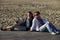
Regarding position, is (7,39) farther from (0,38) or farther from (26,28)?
(26,28)

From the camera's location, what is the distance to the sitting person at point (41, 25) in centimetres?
1102

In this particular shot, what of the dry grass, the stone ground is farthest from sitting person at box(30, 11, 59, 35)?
the dry grass

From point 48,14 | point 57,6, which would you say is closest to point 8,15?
point 48,14

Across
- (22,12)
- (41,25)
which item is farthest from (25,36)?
(22,12)

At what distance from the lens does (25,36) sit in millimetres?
10930

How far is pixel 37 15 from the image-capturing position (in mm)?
11133

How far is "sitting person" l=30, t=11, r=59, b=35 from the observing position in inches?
434

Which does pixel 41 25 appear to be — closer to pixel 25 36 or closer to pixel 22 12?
pixel 25 36

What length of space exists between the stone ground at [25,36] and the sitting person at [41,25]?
19 cm

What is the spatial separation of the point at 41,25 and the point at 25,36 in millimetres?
840

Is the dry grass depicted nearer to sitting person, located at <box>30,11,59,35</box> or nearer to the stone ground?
the stone ground

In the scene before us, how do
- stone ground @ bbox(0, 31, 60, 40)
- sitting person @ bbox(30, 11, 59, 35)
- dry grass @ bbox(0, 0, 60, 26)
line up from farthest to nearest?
1. dry grass @ bbox(0, 0, 60, 26)
2. sitting person @ bbox(30, 11, 59, 35)
3. stone ground @ bbox(0, 31, 60, 40)

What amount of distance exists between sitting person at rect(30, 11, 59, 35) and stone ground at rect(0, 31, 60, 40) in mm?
191

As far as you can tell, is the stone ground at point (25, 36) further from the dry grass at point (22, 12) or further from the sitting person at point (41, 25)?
the dry grass at point (22, 12)
